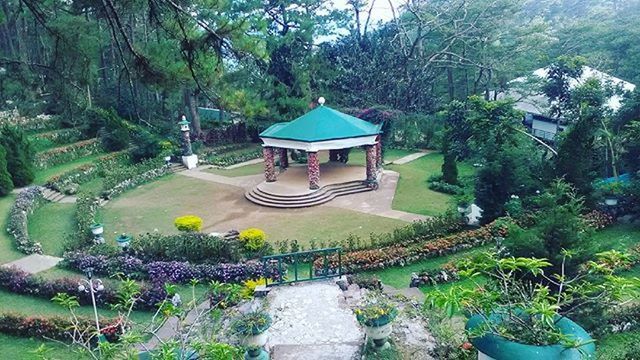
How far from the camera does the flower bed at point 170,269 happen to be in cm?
1144

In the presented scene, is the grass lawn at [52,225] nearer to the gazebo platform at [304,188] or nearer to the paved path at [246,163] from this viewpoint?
the gazebo platform at [304,188]

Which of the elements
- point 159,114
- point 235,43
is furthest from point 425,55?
point 235,43

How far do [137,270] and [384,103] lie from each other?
72.2ft

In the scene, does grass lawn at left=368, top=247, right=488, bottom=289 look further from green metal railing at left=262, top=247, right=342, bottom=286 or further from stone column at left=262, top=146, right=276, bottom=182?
stone column at left=262, top=146, right=276, bottom=182

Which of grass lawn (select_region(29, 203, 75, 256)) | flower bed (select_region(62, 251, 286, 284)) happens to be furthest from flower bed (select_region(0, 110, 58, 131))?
flower bed (select_region(62, 251, 286, 284))

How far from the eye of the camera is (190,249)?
1241 centimetres

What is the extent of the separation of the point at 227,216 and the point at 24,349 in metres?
8.38

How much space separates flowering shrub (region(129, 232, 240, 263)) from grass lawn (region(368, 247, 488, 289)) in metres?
3.76

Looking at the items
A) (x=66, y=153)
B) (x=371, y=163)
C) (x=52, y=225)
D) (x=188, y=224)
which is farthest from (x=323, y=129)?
(x=66, y=153)

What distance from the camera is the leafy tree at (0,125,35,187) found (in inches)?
776

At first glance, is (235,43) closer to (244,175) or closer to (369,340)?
(369,340)

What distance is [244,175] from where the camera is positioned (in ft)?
75.7

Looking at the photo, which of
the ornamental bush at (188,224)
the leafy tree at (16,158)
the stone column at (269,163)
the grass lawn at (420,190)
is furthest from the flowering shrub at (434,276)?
the leafy tree at (16,158)

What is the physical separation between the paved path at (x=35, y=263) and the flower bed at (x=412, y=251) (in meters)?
6.99
